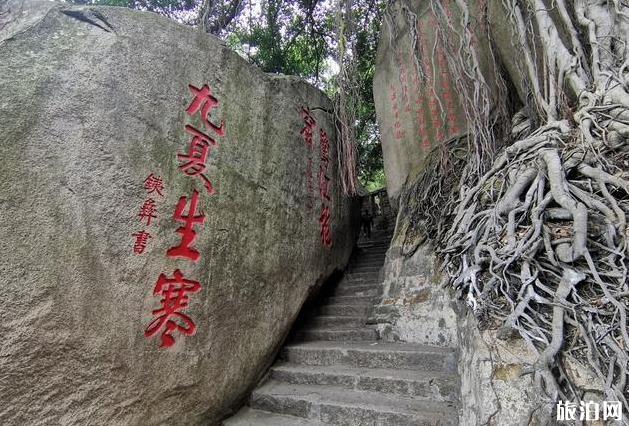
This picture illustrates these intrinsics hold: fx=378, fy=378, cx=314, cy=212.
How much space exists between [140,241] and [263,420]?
1.57 metres

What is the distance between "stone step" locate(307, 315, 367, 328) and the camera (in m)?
3.88

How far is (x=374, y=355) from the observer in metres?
3.03

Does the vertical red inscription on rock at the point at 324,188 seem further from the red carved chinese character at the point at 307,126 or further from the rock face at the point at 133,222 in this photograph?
the rock face at the point at 133,222

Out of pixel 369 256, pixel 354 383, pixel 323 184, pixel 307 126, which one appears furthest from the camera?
pixel 369 256

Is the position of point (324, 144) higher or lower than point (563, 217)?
higher

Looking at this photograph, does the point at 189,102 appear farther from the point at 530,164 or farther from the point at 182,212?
the point at 530,164

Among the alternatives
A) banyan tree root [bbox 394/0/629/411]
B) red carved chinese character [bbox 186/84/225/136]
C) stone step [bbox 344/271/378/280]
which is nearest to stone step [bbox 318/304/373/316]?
stone step [bbox 344/271/378/280]

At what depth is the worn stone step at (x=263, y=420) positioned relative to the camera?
2.66 m

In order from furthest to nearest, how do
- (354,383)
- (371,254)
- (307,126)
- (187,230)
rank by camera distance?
(371,254), (307,126), (354,383), (187,230)

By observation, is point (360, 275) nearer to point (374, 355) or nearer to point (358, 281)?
point (358, 281)

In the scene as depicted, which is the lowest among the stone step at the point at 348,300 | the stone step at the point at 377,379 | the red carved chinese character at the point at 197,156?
the stone step at the point at 377,379

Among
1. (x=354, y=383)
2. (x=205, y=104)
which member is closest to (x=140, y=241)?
(x=205, y=104)

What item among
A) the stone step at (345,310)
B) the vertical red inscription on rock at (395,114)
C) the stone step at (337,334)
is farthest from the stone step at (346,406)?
the vertical red inscription on rock at (395,114)

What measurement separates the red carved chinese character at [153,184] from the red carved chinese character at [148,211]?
7 centimetres
